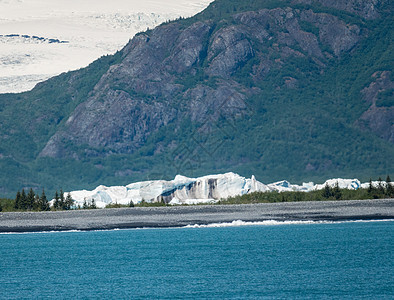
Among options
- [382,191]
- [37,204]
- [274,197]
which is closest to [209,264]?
[274,197]

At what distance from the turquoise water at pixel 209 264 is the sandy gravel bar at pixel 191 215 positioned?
5.37m

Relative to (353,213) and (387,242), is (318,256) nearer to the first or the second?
(387,242)

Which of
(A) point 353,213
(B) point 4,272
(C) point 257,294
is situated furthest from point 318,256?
(A) point 353,213

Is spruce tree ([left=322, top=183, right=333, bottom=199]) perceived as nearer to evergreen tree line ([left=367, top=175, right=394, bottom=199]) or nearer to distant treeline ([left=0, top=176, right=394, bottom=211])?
distant treeline ([left=0, top=176, right=394, bottom=211])

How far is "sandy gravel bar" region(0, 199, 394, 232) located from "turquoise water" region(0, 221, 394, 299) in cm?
537

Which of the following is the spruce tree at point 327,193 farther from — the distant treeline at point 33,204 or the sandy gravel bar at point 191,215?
the distant treeline at point 33,204

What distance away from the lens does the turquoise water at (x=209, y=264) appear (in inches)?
2434

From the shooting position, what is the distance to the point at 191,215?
116438 millimetres

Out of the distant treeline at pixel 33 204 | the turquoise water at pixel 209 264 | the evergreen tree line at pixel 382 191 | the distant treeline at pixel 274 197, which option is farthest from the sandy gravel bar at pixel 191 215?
the distant treeline at pixel 33 204

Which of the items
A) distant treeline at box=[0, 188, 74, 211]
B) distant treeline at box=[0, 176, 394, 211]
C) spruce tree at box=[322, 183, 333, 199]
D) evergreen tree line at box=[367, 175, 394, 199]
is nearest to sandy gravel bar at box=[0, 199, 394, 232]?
evergreen tree line at box=[367, 175, 394, 199]

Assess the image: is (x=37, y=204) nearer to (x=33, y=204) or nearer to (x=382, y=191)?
(x=33, y=204)

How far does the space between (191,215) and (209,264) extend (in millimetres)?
41055

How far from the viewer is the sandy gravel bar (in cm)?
11419

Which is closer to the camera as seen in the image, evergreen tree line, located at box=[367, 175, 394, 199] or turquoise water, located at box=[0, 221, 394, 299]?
turquoise water, located at box=[0, 221, 394, 299]
